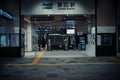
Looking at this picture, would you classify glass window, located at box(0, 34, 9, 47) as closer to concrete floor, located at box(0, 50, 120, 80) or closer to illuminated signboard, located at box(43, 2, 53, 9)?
illuminated signboard, located at box(43, 2, 53, 9)

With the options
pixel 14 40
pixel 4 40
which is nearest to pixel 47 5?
pixel 14 40

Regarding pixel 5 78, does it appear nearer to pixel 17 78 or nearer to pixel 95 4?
pixel 17 78

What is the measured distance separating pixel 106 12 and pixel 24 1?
640 cm

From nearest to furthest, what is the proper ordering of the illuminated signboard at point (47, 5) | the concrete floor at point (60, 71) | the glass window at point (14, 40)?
the concrete floor at point (60, 71) → the glass window at point (14, 40) → the illuminated signboard at point (47, 5)

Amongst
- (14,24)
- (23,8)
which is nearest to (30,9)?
(23,8)

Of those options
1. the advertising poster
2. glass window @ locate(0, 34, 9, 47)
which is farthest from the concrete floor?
glass window @ locate(0, 34, 9, 47)

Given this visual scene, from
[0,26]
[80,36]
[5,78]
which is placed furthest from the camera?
[80,36]

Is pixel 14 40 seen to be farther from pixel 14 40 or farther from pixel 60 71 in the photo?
pixel 60 71

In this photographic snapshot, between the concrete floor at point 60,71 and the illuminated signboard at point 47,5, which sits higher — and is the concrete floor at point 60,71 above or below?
below

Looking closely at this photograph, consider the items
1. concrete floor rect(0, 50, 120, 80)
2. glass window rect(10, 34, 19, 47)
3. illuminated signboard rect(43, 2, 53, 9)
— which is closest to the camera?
concrete floor rect(0, 50, 120, 80)

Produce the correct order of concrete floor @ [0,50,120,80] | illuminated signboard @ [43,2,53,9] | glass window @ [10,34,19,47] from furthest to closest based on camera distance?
illuminated signboard @ [43,2,53,9]
glass window @ [10,34,19,47]
concrete floor @ [0,50,120,80]

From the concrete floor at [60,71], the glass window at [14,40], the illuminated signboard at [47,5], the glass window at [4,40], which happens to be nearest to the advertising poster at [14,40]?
the glass window at [14,40]

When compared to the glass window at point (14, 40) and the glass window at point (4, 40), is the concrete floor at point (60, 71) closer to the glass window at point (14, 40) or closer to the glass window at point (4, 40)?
the glass window at point (14, 40)

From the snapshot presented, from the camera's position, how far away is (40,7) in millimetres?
16406
